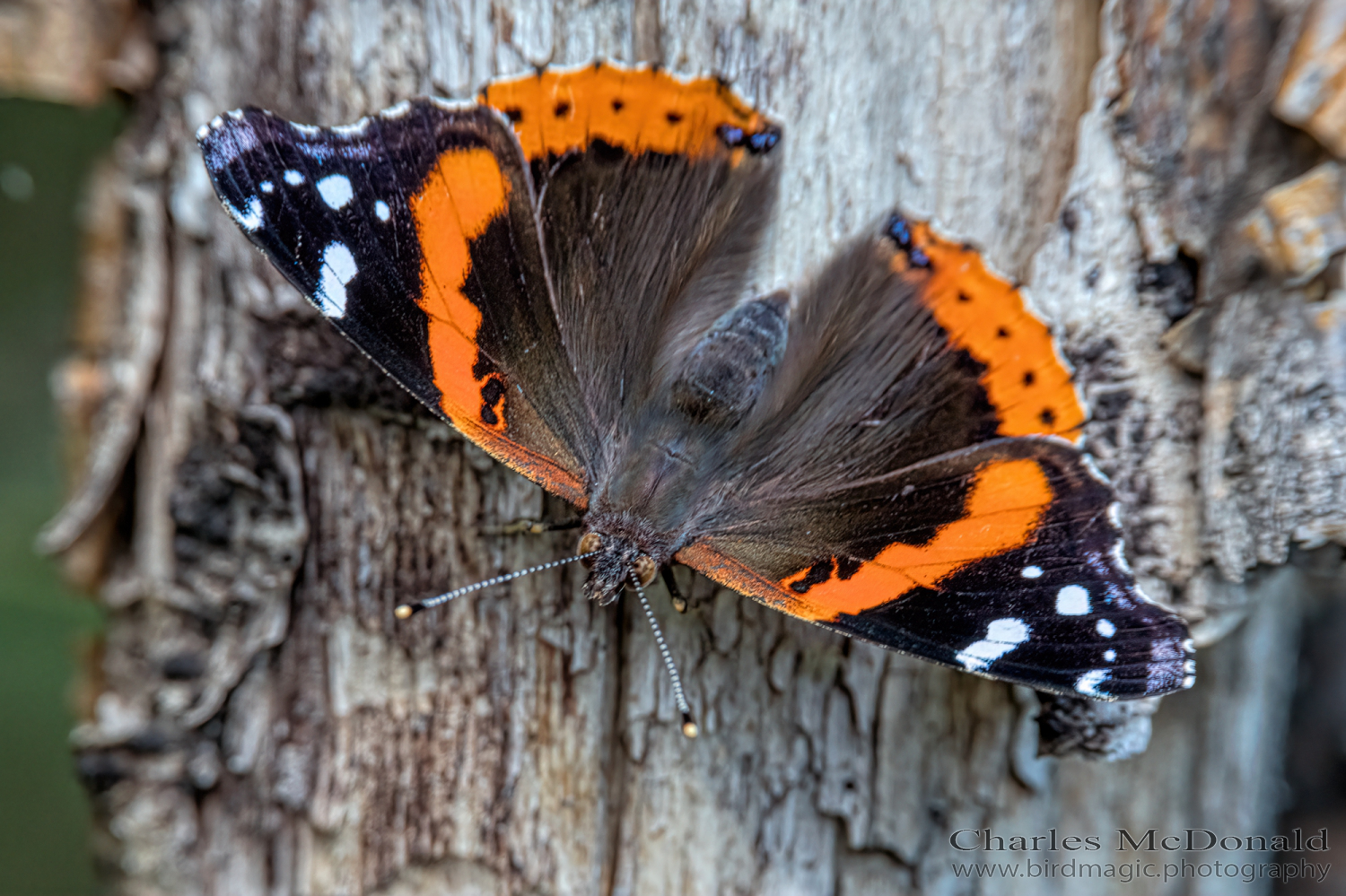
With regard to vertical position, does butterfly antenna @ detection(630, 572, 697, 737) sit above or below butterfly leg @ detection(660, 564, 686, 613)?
below

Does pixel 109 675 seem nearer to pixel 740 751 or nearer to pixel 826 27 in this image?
pixel 740 751

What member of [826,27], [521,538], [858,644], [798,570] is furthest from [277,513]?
[826,27]

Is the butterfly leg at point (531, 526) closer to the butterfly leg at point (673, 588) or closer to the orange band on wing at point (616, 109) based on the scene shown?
the butterfly leg at point (673, 588)

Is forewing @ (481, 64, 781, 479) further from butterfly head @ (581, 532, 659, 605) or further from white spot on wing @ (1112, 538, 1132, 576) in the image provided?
white spot on wing @ (1112, 538, 1132, 576)

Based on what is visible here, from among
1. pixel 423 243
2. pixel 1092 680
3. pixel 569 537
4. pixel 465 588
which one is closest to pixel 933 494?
pixel 1092 680

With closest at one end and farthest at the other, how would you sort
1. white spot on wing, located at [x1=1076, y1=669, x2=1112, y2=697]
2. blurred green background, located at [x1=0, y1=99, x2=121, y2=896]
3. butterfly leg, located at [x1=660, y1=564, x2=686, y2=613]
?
white spot on wing, located at [x1=1076, y1=669, x2=1112, y2=697] < butterfly leg, located at [x1=660, y1=564, x2=686, y2=613] < blurred green background, located at [x1=0, y1=99, x2=121, y2=896]

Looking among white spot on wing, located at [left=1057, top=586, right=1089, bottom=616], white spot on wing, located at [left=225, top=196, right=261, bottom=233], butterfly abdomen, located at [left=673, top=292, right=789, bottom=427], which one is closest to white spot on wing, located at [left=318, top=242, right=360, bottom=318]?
white spot on wing, located at [left=225, top=196, right=261, bottom=233]
